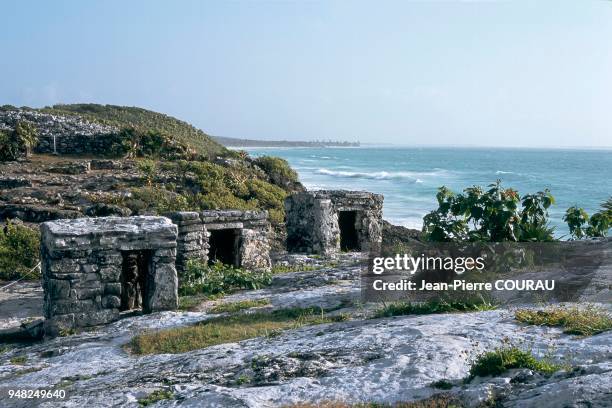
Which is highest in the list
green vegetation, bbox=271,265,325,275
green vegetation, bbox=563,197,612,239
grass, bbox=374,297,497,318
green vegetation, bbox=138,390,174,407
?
green vegetation, bbox=563,197,612,239

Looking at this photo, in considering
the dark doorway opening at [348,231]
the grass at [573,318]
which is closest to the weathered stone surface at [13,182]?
the dark doorway opening at [348,231]

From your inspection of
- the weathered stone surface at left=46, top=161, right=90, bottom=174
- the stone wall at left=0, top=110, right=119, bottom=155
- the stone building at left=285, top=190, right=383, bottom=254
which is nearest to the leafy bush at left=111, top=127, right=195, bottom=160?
the stone wall at left=0, top=110, right=119, bottom=155

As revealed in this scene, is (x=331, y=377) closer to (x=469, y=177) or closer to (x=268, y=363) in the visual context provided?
(x=268, y=363)

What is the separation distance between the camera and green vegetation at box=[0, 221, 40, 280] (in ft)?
56.2

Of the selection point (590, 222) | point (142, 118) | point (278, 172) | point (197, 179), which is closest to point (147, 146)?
point (197, 179)

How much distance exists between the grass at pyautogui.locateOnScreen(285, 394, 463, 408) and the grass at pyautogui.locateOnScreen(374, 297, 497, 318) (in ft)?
11.0

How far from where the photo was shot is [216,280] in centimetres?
1343

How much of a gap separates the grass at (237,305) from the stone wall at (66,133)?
76.0ft

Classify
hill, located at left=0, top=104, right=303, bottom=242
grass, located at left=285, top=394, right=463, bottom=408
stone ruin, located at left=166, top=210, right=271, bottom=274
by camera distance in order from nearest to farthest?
grass, located at left=285, top=394, right=463, bottom=408, stone ruin, located at left=166, top=210, right=271, bottom=274, hill, located at left=0, top=104, right=303, bottom=242

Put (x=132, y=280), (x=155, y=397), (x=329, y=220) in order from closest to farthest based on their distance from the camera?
(x=155, y=397), (x=132, y=280), (x=329, y=220)

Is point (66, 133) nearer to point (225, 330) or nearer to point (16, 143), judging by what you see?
point (16, 143)

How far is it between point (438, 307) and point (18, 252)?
1337 cm

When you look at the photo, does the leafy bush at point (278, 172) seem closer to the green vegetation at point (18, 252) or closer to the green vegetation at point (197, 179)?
the green vegetation at point (197, 179)

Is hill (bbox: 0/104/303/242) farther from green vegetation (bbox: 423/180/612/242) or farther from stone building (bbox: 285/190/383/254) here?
green vegetation (bbox: 423/180/612/242)
